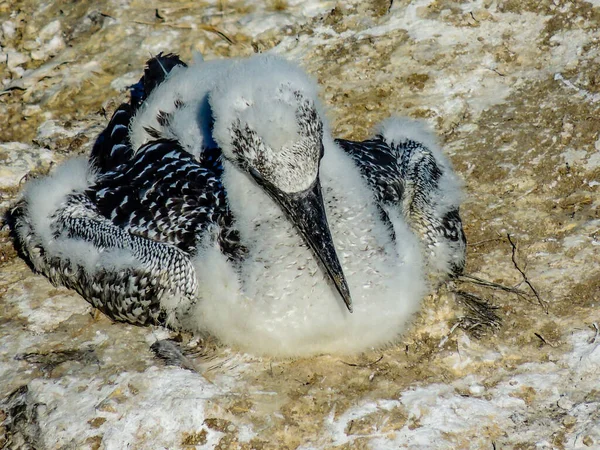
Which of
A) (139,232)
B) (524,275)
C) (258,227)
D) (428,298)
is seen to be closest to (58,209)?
(139,232)

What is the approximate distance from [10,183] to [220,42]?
2454 mm

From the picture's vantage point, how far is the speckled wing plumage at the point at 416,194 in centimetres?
555

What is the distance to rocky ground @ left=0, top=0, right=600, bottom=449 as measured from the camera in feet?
15.8

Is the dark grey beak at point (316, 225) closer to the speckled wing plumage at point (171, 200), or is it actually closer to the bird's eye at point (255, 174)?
the bird's eye at point (255, 174)

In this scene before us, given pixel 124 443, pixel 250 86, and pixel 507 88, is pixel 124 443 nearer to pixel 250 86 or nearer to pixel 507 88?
pixel 250 86

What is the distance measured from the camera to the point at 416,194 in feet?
19.0

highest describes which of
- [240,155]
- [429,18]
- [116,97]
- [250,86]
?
[250,86]

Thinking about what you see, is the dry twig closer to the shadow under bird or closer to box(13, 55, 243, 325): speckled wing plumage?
the shadow under bird

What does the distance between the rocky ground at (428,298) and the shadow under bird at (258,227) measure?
0.29 metres

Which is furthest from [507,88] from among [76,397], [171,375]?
[76,397]

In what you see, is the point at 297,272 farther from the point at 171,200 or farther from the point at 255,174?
the point at 171,200

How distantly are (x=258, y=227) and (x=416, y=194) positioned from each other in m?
1.34

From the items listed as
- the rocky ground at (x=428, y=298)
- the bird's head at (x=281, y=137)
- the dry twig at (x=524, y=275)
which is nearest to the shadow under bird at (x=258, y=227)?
the bird's head at (x=281, y=137)

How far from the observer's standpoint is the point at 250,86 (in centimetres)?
464
